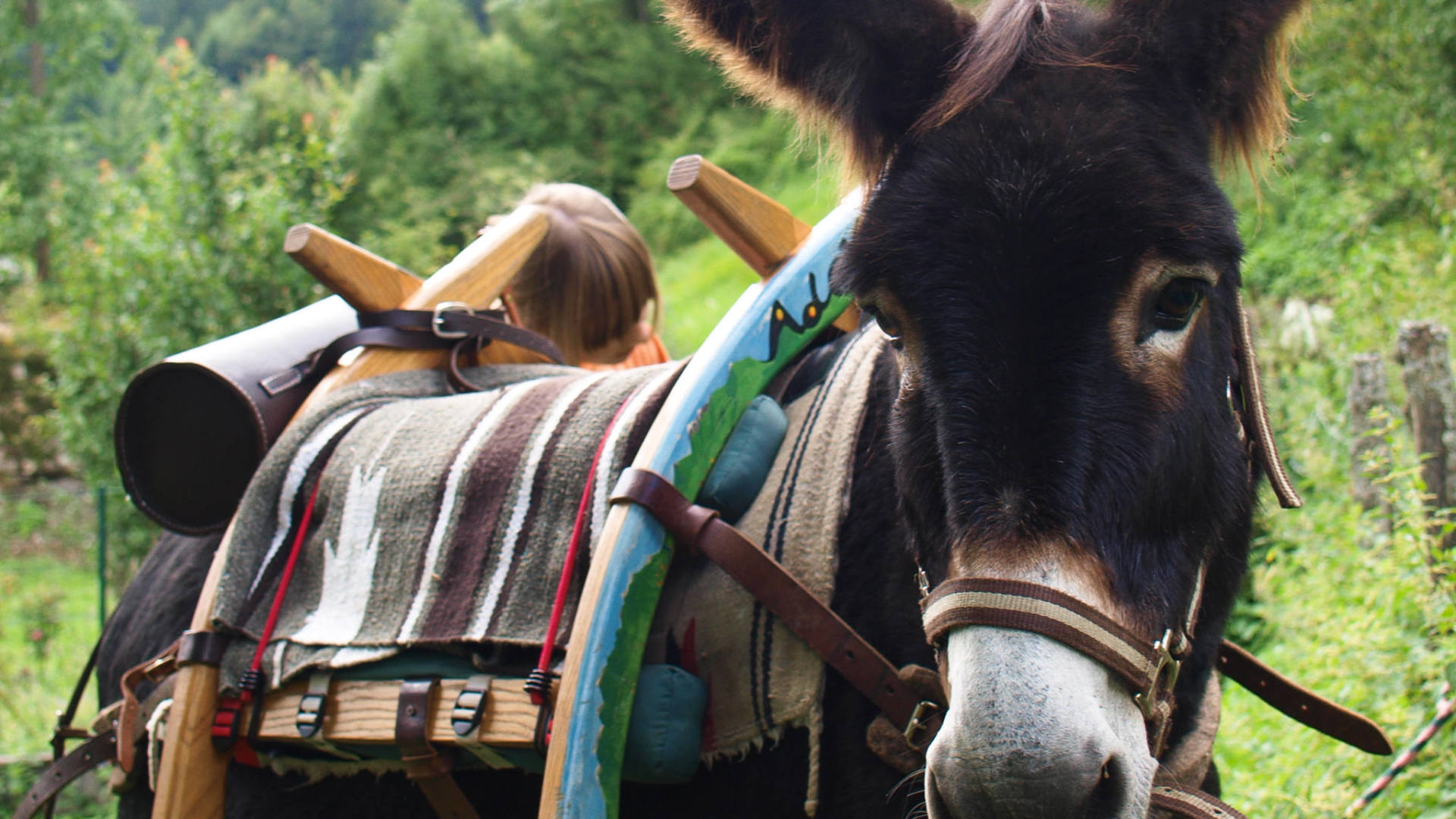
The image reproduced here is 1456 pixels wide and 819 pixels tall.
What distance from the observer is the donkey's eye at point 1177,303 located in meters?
1.33

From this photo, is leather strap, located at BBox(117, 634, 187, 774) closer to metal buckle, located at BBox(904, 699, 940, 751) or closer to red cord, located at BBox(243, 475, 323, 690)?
red cord, located at BBox(243, 475, 323, 690)

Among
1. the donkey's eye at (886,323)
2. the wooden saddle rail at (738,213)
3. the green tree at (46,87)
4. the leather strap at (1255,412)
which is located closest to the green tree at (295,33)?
the green tree at (46,87)

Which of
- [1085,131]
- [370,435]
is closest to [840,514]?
[1085,131]

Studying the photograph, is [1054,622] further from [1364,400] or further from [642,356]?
[1364,400]

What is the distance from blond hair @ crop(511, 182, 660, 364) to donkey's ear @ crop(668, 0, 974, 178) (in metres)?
1.65

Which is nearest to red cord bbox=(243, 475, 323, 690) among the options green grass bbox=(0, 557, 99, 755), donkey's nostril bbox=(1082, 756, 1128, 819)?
donkey's nostril bbox=(1082, 756, 1128, 819)

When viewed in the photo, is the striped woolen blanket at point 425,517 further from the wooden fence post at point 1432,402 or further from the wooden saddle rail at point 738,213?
the wooden fence post at point 1432,402

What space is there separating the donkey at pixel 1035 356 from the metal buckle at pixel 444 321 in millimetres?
1152

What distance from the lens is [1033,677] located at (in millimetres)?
1131

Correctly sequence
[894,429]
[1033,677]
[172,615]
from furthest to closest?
1. [172,615]
2. [894,429]
3. [1033,677]

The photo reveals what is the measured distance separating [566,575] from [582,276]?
179cm

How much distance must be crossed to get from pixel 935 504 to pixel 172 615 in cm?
212

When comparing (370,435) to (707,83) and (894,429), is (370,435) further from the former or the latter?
(707,83)

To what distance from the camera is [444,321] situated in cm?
255
